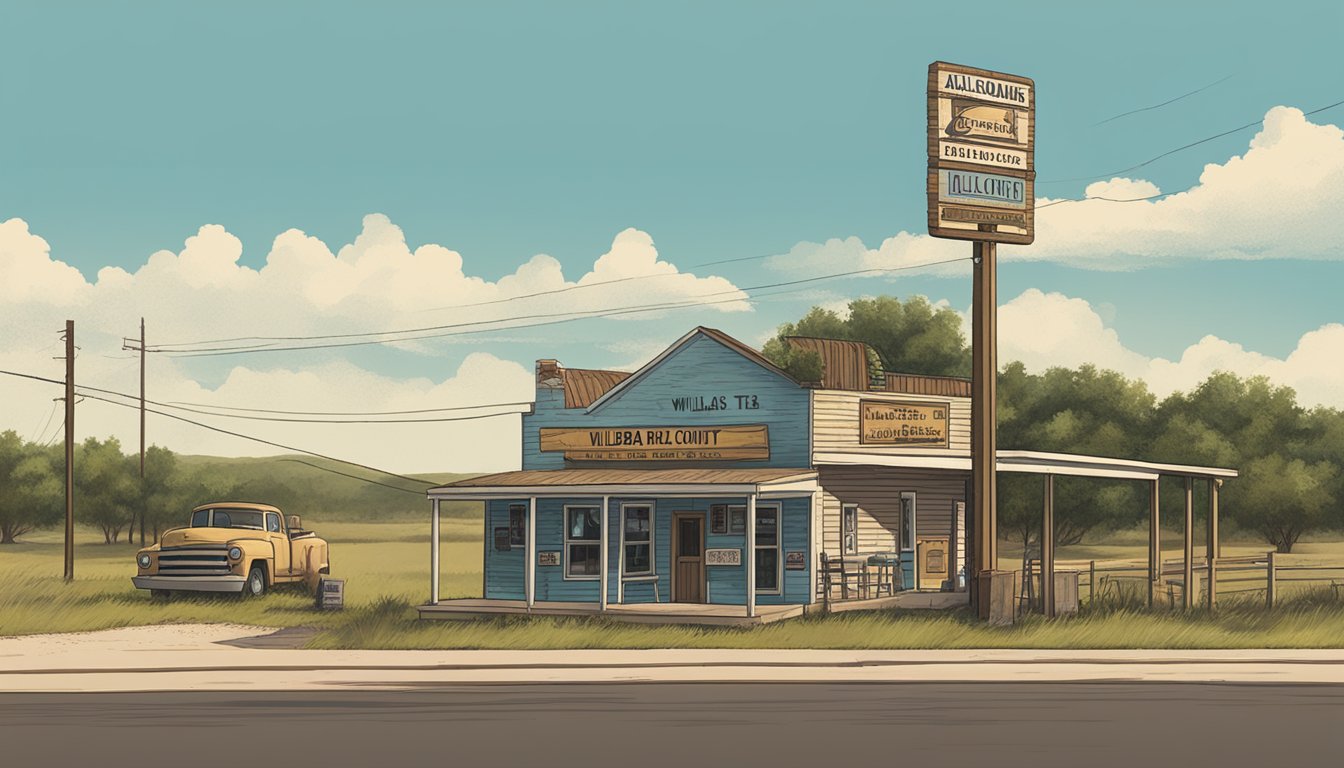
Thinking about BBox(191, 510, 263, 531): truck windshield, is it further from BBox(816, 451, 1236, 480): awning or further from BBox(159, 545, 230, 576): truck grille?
BBox(816, 451, 1236, 480): awning

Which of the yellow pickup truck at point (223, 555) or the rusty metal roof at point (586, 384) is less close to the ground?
A: the rusty metal roof at point (586, 384)

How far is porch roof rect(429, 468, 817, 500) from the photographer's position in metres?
30.9

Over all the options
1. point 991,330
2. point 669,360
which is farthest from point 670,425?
point 991,330

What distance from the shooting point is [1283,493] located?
84500mm

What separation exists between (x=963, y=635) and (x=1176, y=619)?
506 centimetres

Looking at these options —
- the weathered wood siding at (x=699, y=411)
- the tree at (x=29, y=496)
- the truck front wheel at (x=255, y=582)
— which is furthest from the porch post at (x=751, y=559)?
the tree at (x=29, y=496)

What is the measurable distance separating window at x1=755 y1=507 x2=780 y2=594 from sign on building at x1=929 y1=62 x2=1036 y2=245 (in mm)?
6539

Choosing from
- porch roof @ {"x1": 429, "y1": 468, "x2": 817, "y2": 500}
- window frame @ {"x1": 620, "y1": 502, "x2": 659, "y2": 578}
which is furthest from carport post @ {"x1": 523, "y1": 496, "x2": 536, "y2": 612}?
window frame @ {"x1": 620, "y1": 502, "x2": 659, "y2": 578}

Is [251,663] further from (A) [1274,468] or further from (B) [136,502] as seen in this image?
(B) [136,502]

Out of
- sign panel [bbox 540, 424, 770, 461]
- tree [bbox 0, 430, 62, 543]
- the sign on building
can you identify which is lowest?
tree [bbox 0, 430, 62, 543]

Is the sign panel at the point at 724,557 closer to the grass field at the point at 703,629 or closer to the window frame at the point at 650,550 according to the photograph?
the window frame at the point at 650,550

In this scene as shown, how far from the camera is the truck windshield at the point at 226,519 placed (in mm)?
39156

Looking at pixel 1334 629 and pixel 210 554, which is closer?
pixel 1334 629

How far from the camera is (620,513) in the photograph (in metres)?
33.7
